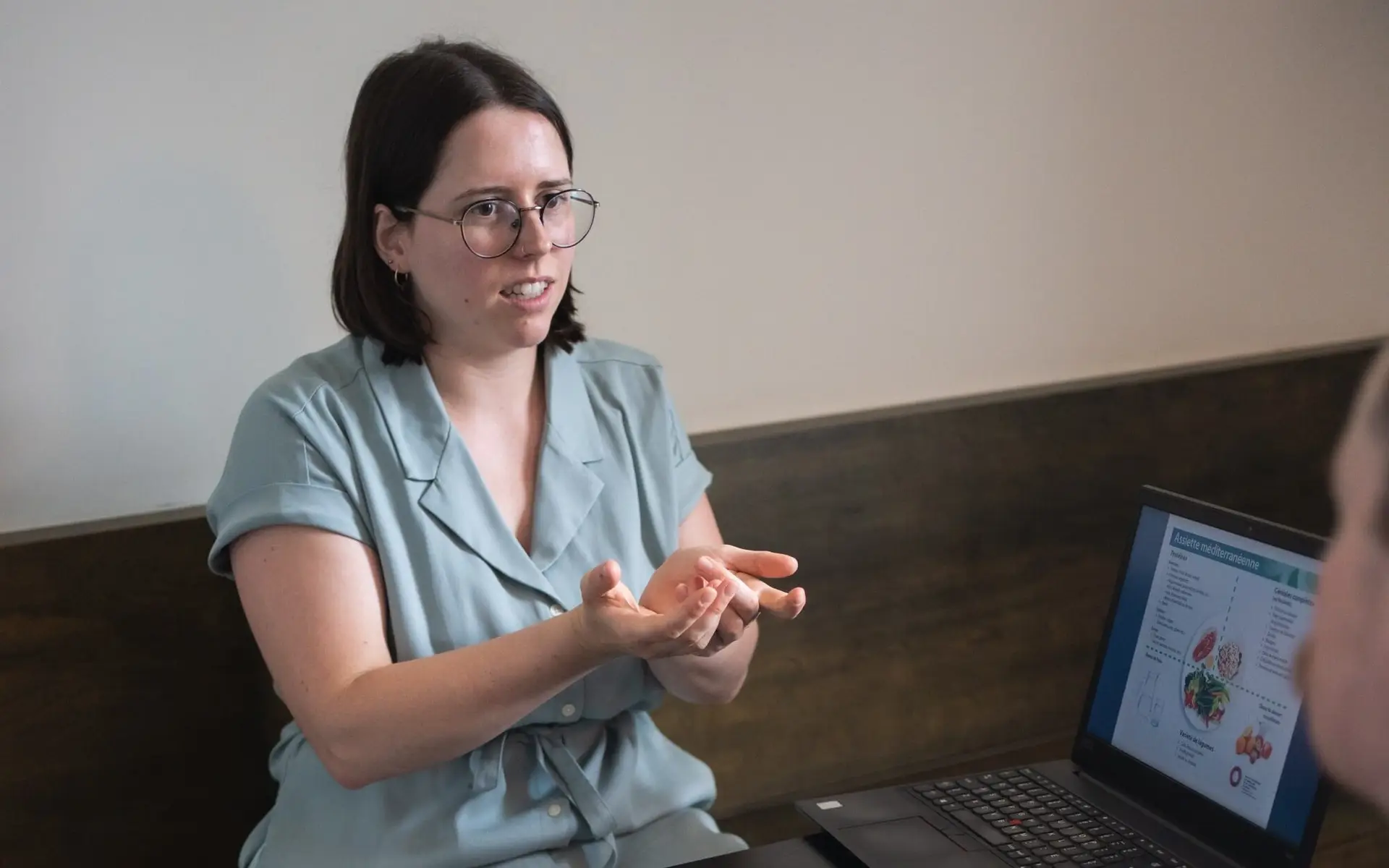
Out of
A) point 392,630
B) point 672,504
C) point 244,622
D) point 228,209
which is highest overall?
point 228,209

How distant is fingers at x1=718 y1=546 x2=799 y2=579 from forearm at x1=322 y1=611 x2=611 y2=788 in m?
0.15

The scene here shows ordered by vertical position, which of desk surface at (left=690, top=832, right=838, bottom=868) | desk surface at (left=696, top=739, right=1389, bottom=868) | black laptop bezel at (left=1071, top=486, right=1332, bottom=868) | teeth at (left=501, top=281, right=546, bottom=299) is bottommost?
desk surface at (left=696, top=739, right=1389, bottom=868)

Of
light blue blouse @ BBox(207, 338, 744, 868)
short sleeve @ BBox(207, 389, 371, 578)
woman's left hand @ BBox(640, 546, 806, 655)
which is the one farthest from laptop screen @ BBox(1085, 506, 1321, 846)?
short sleeve @ BBox(207, 389, 371, 578)

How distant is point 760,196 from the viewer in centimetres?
185

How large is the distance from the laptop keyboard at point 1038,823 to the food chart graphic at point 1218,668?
79 mm

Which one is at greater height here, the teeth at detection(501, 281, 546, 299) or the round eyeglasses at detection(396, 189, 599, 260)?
the round eyeglasses at detection(396, 189, 599, 260)

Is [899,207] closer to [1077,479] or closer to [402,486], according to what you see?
[1077,479]

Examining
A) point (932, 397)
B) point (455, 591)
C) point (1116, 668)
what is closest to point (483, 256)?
point (455, 591)

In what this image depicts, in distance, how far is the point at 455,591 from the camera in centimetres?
136

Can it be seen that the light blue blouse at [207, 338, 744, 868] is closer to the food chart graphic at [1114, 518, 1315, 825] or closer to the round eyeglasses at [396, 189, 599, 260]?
the round eyeglasses at [396, 189, 599, 260]

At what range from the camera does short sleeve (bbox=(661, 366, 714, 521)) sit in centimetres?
156

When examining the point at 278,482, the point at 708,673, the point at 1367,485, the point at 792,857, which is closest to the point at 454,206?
the point at 278,482

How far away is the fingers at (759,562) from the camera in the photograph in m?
1.21

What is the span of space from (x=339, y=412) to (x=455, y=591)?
219 millimetres
